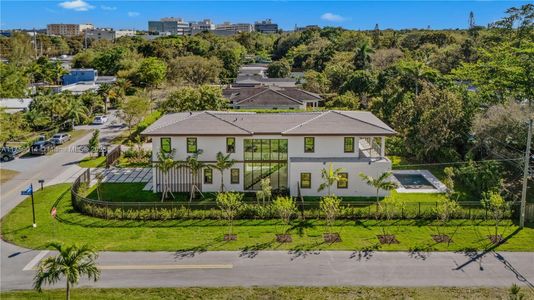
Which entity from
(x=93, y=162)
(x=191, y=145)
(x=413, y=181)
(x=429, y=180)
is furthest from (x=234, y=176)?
(x=93, y=162)

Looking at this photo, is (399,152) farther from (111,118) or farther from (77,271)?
(111,118)

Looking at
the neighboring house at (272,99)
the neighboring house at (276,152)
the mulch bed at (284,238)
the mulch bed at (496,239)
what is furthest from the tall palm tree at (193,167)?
the neighboring house at (272,99)

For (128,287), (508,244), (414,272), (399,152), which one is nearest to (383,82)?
→ (399,152)

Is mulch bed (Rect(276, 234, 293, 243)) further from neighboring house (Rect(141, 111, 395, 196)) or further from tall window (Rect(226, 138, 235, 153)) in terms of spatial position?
tall window (Rect(226, 138, 235, 153))

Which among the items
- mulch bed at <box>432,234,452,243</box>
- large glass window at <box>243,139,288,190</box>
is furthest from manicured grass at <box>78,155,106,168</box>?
mulch bed at <box>432,234,452,243</box>

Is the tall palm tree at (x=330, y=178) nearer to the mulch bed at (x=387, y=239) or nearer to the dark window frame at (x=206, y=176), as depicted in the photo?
the mulch bed at (x=387, y=239)
